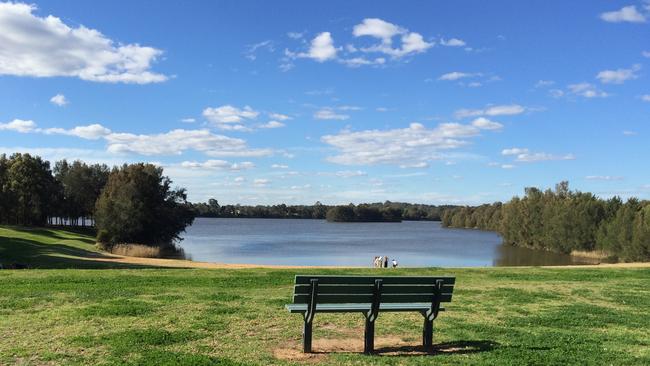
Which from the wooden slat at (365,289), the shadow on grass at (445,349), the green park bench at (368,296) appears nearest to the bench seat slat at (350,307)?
the green park bench at (368,296)

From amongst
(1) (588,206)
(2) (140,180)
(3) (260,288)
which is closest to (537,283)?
(3) (260,288)

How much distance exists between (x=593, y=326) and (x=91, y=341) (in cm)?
778

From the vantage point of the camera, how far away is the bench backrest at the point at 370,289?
A: 7324 mm

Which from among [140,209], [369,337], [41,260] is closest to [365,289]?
[369,337]

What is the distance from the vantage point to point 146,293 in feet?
39.3

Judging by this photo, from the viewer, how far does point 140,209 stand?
62.8 m

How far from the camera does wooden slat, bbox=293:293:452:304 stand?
738 centimetres

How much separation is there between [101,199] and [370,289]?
6343cm

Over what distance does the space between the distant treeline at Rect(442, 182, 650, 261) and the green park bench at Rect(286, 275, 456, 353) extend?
63.1m

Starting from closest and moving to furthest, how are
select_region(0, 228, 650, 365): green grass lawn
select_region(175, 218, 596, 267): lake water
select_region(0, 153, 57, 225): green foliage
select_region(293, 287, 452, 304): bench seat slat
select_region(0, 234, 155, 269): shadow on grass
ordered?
select_region(0, 228, 650, 365): green grass lawn < select_region(293, 287, 452, 304): bench seat slat < select_region(0, 234, 155, 269): shadow on grass < select_region(175, 218, 596, 267): lake water < select_region(0, 153, 57, 225): green foliage

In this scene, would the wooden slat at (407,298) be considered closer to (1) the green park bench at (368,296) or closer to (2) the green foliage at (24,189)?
(1) the green park bench at (368,296)

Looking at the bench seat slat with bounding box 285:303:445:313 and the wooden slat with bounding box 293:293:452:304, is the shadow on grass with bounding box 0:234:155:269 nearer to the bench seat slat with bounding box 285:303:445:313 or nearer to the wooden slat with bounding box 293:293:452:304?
the bench seat slat with bounding box 285:303:445:313

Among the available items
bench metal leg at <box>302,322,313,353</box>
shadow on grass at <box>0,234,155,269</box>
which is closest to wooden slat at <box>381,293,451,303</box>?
bench metal leg at <box>302,322,313,353</box>

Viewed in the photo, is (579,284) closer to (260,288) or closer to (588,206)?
(260,288)
